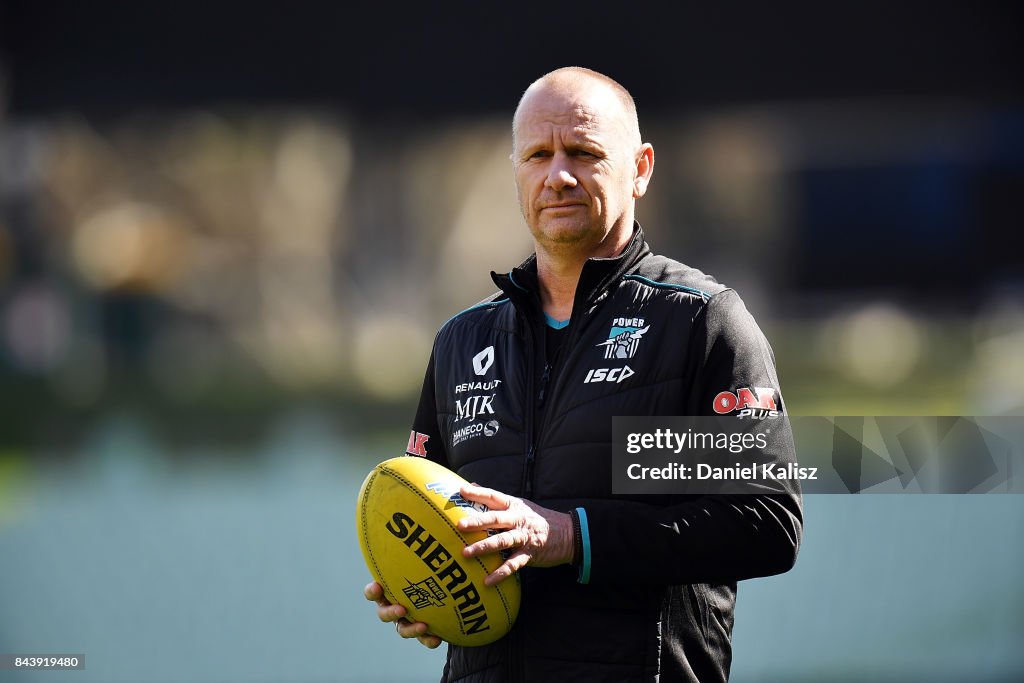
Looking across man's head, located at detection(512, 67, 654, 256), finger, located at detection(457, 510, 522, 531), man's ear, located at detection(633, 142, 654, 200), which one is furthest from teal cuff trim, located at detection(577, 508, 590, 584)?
man's ear, located at detection(633, 142, 654, 200)

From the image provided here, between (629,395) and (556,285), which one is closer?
(629,395)

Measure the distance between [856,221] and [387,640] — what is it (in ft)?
5.98

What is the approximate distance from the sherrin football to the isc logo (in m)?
0.24

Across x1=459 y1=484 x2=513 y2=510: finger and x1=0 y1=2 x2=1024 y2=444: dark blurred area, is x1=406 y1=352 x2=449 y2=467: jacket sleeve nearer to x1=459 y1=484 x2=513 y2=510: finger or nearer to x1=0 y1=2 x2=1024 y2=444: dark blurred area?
x1=459 y1=484 x2=513 y2=510: finger

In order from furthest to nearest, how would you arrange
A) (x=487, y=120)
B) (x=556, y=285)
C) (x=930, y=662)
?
(x=487, y=120) → (x=930, y=662) → (x=556, y=285)

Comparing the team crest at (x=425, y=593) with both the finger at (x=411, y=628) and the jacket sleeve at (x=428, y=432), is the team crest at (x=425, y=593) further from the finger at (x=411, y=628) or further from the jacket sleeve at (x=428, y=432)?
the jacket sleeve at (x=428, y=432)

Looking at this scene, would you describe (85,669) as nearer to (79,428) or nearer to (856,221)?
(79,428)

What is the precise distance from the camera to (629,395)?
4.82ft

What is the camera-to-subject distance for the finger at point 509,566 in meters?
1.32

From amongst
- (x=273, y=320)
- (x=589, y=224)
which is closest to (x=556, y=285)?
(x=589, y=224)

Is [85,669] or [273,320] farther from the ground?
[273,320]

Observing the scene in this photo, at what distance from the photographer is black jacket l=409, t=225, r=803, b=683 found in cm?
138

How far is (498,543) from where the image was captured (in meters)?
1.30
